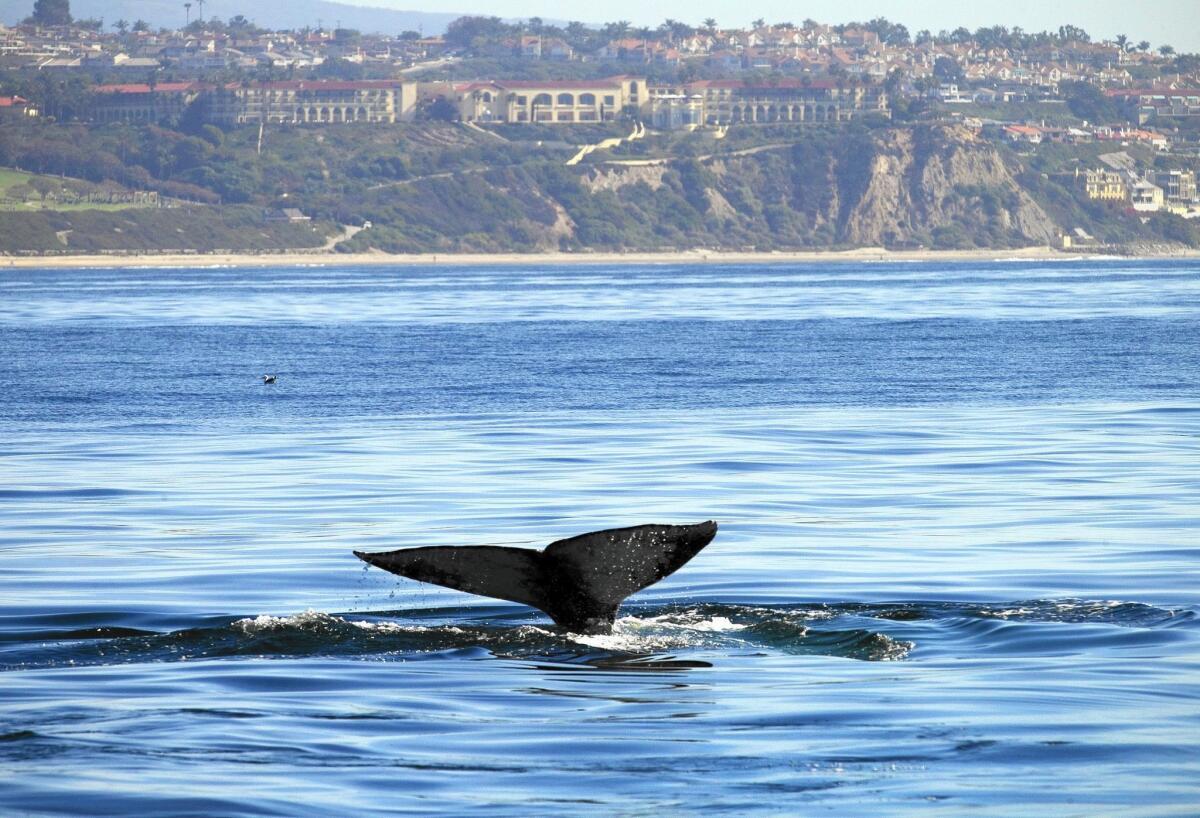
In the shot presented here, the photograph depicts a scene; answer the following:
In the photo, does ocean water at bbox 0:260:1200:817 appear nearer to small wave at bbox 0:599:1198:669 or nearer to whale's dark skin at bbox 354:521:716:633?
small wave at bbox 0:599:1198:669

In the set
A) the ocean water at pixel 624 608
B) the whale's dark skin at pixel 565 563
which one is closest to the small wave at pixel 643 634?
the ocean water at pixel 624 608

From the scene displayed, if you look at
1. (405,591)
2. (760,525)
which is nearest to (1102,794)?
(405,591)

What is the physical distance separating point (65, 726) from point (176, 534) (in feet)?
31.6

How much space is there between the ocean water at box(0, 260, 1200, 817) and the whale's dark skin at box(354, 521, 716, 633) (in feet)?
2.07

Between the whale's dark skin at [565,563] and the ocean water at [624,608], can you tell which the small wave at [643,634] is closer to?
the ocean water at [624,608]

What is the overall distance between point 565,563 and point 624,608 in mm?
3506

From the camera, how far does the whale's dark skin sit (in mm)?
11133

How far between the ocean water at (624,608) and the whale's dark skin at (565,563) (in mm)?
631

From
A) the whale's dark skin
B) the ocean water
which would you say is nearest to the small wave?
the ocean water

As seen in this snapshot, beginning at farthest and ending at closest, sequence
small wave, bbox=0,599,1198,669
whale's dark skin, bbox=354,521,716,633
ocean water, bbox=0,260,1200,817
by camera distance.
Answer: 1. small wave, bbox=0,599,1198,669
2. whale's dark skin, bbox=354,521,716,633
3. ocean water, bbox=0,260,1200,817

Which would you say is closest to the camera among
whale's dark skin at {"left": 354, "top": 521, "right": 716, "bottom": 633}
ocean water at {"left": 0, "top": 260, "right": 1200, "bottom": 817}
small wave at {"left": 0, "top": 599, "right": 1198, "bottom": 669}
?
ocean water at {"left": 0, "top": 260, "right": 1200, "bottom": 817}

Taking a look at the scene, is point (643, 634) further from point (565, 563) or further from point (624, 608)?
point (565, 563)

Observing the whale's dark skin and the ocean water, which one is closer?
the ocean water

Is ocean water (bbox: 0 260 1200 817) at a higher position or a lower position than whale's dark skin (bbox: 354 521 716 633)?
lower
